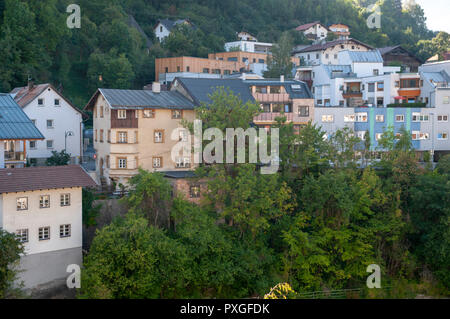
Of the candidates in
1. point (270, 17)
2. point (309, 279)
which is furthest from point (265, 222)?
point (270, 17)

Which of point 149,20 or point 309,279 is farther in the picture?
point 149,20

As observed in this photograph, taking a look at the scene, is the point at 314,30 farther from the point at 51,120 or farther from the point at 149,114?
the point at 149,114

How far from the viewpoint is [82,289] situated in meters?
29.9

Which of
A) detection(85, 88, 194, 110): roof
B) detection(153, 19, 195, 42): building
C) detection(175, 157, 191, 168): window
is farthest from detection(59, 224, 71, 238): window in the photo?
detection(153, 19, 195, 42): building

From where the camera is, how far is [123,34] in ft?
221

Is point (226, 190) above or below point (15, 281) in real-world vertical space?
above

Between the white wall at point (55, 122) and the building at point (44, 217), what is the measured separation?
14.2m

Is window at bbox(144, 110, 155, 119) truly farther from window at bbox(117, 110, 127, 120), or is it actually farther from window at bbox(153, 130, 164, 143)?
window at bbox(117, 110, 127, 120)

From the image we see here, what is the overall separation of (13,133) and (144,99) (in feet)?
35.0

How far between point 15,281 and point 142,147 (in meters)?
15.1

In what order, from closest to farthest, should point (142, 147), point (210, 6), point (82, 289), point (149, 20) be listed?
point (82, 289), point (142, 147), point (149, 20), point (210, 6)

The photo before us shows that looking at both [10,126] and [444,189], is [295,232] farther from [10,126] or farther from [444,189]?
[10,126]

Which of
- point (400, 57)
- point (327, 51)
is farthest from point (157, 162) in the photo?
point (400, 57)

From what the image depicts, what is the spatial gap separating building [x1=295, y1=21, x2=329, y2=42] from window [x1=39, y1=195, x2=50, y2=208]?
75750 millimetres
